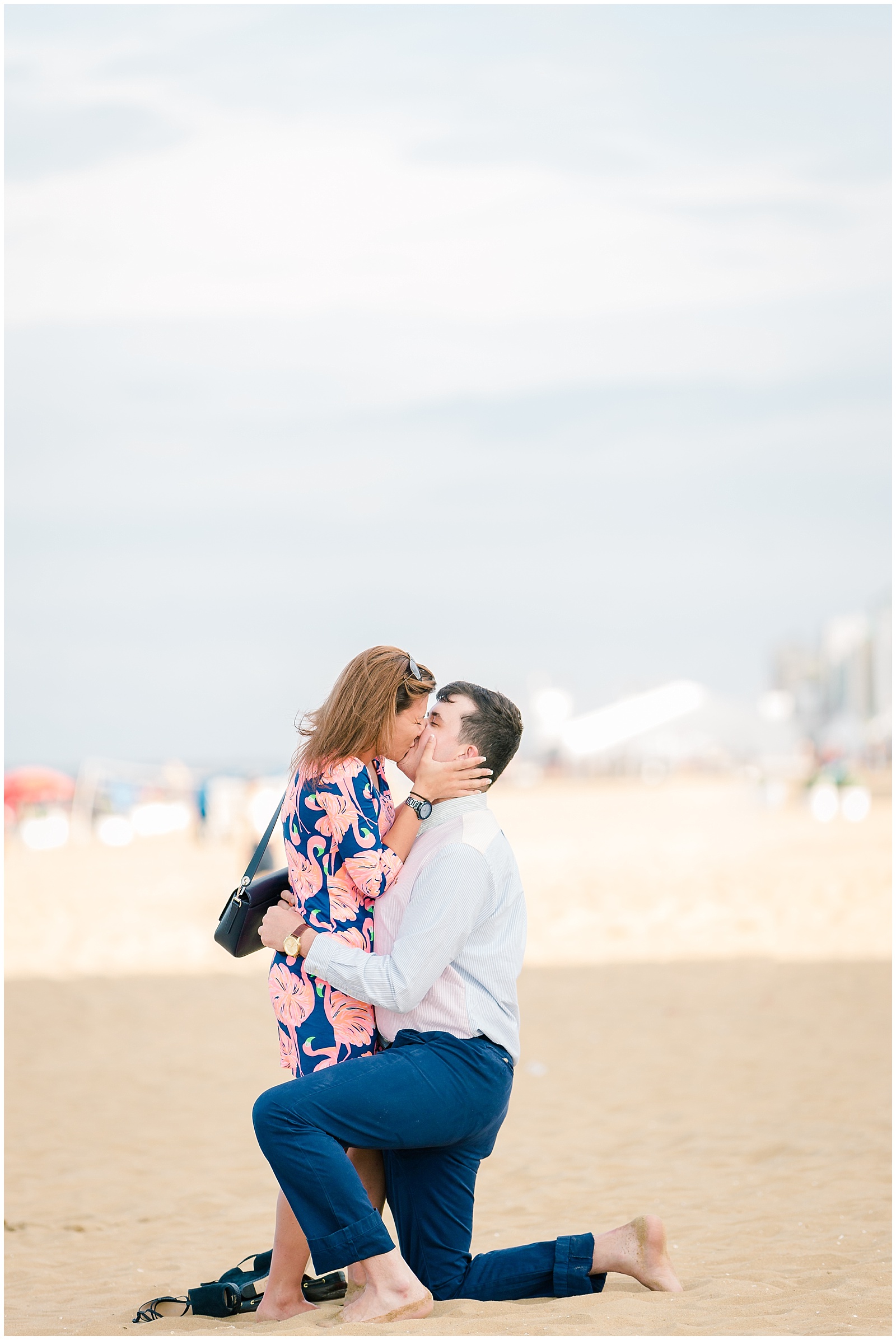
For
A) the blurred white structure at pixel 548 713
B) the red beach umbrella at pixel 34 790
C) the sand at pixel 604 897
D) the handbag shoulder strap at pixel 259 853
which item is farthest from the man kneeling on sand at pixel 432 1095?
the blurred white structure at pixel 548 713

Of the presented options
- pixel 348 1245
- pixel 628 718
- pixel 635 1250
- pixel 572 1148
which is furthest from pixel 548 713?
pixel 348 1245

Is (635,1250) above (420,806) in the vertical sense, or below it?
below

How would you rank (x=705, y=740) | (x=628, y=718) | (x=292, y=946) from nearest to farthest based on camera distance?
(x=292, y=946) → (x=705, y=740) → (x=628, y=718)

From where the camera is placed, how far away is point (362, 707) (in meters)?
3.21

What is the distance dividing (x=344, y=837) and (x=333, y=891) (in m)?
0.15

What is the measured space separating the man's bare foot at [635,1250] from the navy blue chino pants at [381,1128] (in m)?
0.42

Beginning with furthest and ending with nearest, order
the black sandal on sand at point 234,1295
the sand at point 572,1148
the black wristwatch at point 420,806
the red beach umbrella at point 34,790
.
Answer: the red beach umbrella at point 34,790, the sand at point 572,1148, the black sandal on sand at point 234,1295, the black wristwatch at point 420,806

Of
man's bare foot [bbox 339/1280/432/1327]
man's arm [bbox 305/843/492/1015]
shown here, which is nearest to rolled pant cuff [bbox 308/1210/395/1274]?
man's bare foot [bbox 339/1280/432/1327]

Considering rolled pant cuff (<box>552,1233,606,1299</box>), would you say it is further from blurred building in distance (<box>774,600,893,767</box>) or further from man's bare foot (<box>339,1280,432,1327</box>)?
blurred building in distance (<box>774,600,893,767</box>)

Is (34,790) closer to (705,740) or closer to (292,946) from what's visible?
(705,740)

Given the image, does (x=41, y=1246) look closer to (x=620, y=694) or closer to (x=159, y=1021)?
(x=159, y=1021)

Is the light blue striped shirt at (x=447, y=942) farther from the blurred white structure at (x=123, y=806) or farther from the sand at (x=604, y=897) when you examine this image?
the blurred white structure at (x=123, y=806)

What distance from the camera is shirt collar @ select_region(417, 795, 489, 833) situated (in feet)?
10.8

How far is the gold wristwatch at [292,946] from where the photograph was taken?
3170 mm
